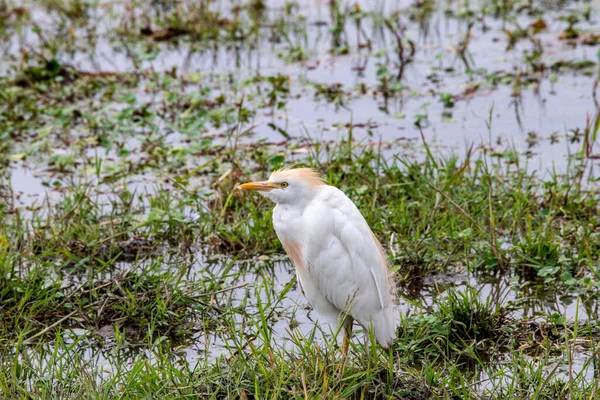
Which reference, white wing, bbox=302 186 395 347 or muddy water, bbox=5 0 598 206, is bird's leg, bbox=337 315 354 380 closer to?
white wing, bbox=302 186 395 347

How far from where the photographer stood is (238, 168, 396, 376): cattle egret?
3707 millimetres

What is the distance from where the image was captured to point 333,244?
12.3ft

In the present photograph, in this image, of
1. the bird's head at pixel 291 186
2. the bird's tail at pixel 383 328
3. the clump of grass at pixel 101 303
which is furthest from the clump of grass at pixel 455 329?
the clump of grass at pixel 101 303

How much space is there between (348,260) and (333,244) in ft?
0.29

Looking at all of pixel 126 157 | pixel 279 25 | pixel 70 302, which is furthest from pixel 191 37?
pixel 70 302

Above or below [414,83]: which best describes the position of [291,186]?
above

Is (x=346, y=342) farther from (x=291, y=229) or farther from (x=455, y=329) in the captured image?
(x=455, y=329)

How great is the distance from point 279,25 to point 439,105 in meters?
2.48

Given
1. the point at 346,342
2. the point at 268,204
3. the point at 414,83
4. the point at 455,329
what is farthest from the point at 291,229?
the point at 414,83

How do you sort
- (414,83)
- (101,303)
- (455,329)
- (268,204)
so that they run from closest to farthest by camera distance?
Result: (455,329) < (101,303) < (268,204) < (414,83)

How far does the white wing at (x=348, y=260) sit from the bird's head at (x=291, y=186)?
44 millimetres

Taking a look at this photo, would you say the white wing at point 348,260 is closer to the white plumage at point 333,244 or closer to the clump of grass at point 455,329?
the white plumage at point 333,244

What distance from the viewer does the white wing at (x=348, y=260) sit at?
3709 mm

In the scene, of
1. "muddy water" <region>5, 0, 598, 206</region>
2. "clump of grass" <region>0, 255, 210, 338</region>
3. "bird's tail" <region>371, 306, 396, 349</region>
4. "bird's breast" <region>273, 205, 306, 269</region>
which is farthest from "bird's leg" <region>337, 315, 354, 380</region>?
"muddy water" <region>5, 0, 598, 206</region>
